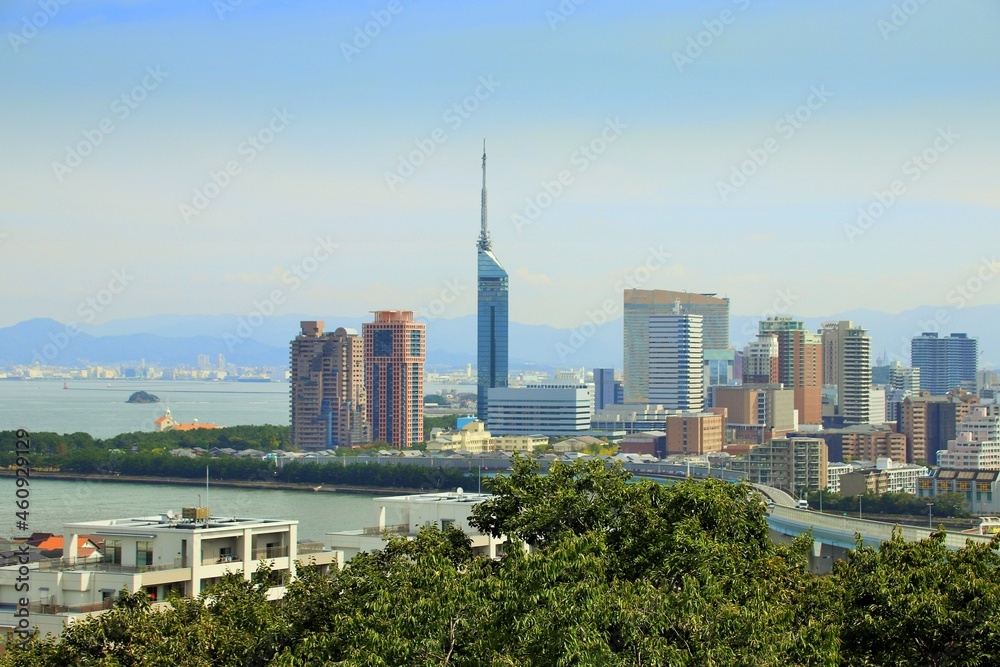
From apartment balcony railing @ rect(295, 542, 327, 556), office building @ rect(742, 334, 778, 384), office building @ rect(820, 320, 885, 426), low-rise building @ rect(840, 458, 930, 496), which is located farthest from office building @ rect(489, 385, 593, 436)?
apartment balcony railing @ rect(295, 542, 327, 556)

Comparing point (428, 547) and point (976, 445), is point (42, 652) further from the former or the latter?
point (976, 445)

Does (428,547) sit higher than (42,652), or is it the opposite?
(428,547)

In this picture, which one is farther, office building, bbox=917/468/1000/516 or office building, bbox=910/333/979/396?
office building, bbox=910/333/979/396

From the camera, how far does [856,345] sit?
4144cm

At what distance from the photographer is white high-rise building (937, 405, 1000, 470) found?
88.8 ft

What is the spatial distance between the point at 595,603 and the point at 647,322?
45777 mm

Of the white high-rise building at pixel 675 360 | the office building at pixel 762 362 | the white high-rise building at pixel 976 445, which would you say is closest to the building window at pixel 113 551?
the white high-rise building at pixel 976 445

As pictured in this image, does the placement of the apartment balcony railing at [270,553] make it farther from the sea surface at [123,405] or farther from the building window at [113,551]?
the sea surface at [123,405]

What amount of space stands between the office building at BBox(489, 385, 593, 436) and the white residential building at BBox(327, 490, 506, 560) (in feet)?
98.7

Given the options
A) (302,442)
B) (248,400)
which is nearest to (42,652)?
(302,442)

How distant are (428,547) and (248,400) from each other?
6440 cm

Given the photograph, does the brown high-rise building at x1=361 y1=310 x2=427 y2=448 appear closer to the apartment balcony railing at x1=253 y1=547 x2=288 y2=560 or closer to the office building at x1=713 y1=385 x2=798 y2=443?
the office building at x1=713 y1=385 x2=798 y2=443

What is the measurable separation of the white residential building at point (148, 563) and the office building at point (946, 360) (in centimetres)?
4590

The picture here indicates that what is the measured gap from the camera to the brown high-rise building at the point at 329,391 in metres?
35.1
